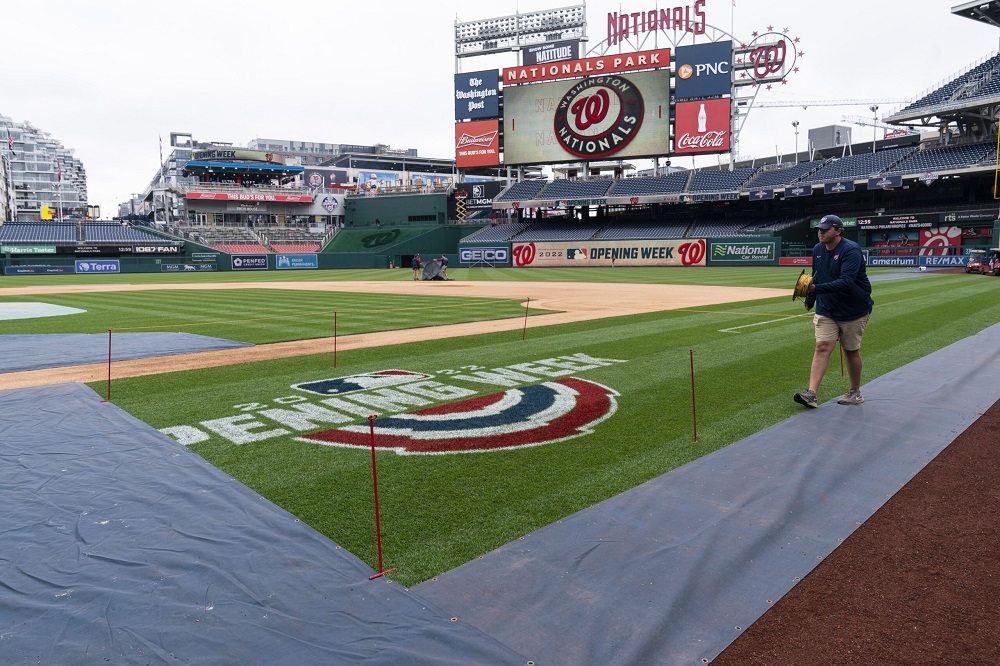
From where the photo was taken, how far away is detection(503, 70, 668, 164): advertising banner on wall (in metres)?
60.0

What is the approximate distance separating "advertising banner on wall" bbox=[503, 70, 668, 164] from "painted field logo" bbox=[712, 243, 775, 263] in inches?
484

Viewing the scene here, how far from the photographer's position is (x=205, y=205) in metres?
85.8

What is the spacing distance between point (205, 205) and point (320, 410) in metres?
89.0

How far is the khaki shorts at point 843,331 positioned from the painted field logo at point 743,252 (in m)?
47.7

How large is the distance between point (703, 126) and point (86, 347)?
5681cm

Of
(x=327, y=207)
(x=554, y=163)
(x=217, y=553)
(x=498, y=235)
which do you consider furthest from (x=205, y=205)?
(x=217, y=553)

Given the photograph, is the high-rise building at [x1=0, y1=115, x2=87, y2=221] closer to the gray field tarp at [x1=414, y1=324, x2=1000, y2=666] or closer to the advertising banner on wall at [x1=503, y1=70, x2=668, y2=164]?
the advertising banner on wall at [x1=503, y1=70, x2=668, y2=164]

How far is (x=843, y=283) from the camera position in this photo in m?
7.05

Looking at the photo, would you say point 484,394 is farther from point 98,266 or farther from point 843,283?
point 98,266

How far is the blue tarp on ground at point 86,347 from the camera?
10812 millimetres

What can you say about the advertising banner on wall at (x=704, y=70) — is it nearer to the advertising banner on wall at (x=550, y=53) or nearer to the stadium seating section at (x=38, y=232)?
the advertising banner on wall at (x=550, y=53)

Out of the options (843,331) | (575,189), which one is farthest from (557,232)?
(843,331)

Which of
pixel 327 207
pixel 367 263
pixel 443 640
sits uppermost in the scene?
pixel 327 207

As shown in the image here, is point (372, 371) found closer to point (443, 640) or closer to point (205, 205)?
point (443, 640)
